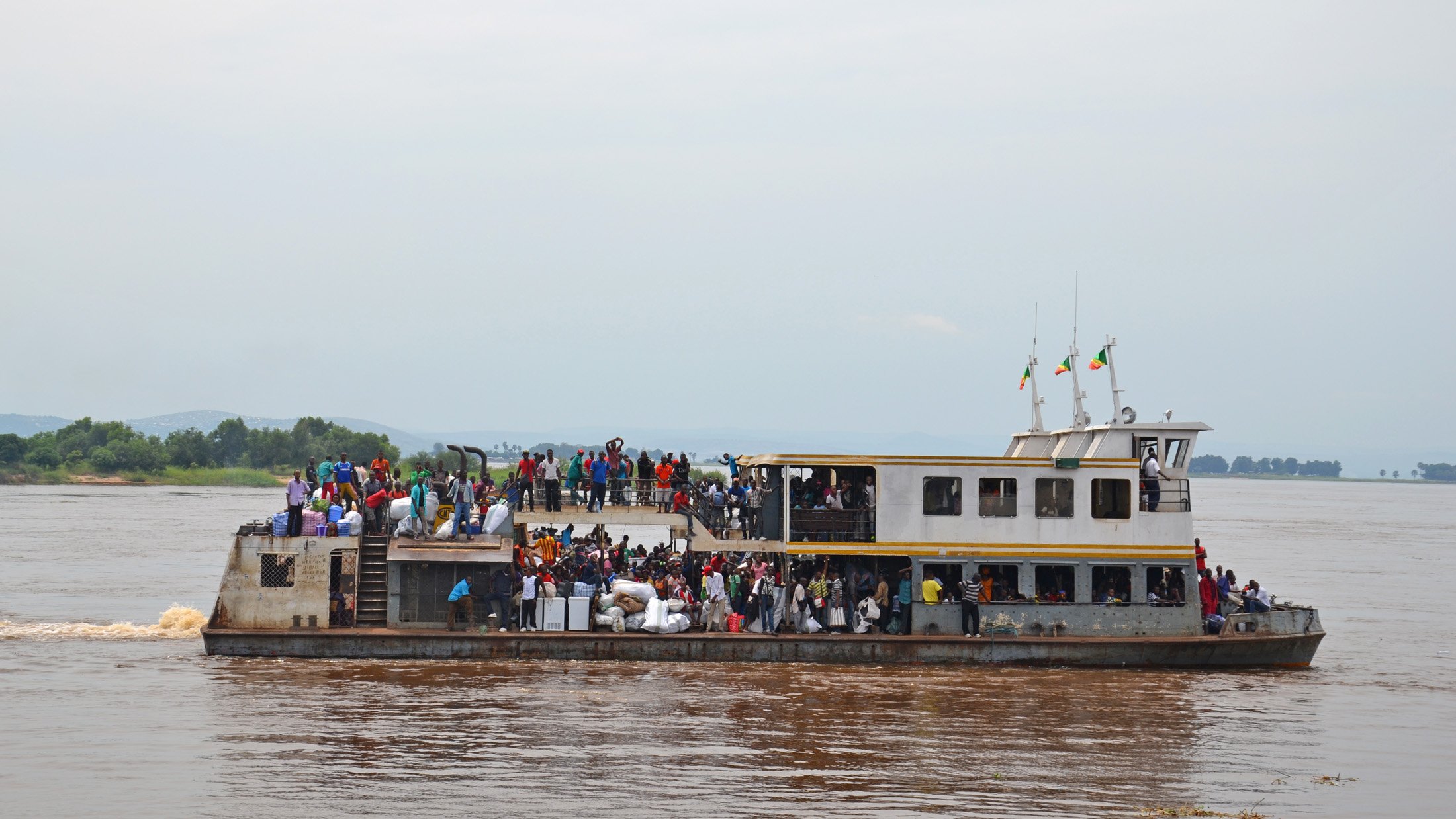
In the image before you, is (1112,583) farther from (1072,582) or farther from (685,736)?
(685,736)

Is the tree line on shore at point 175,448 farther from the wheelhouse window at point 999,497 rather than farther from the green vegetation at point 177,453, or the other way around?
the wheelhouse window at point 999,497

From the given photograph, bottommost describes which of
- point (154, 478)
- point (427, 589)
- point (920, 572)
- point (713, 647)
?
point (713, 647)

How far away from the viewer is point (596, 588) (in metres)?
21.9

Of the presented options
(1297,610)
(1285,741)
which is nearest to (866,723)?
(1285,741)

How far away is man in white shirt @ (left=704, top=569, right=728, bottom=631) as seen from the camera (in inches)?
858

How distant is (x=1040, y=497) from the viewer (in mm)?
22234

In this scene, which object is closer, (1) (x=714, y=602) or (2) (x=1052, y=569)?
(1) (x=714, y=602)

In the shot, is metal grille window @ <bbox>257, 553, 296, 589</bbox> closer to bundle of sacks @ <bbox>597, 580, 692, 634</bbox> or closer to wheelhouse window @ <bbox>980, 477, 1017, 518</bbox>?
bundle of sacks @ <bbox>597, 580, 692, 634</bbox>

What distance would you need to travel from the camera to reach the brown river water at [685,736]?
584 inches

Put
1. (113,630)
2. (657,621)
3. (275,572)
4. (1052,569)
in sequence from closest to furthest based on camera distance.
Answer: (275,572) < (657,621) < (1052,569) < (113,630)

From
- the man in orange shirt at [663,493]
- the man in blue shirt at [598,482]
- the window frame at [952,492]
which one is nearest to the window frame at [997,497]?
the window frame at [952,492]

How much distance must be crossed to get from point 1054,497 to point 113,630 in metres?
17.0

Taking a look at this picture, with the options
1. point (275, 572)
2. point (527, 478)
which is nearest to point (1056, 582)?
point (527, 478)

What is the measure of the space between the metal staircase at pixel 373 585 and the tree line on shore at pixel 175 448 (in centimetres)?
9032
